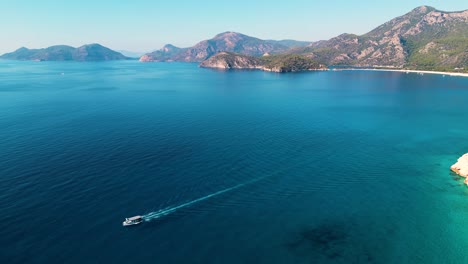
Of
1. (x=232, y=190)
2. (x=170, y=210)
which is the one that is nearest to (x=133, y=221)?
(x=170, y=210)

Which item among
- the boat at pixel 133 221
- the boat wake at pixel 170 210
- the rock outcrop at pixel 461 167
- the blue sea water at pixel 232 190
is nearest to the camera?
the blue sea water at pixel 232 190

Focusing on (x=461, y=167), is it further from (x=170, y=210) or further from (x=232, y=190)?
(x=170, y=210)

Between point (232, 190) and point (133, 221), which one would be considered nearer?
point (133, 221)

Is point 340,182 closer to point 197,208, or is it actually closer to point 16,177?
point 197,208

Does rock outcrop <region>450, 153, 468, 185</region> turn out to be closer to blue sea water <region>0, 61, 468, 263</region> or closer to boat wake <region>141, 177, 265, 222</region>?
blue sea water <region>0, 61, 468, 263</region>

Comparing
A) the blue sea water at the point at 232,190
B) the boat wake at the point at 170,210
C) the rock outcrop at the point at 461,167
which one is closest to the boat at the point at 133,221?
the blue sea water at the point at 232,190

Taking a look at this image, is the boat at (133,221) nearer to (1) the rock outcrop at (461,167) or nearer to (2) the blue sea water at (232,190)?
(2) the blue sea water at (232,190)

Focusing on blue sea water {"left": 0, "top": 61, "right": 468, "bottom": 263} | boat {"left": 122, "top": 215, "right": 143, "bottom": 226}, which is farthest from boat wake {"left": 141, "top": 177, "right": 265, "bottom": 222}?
boat {"left": 122, "top": 215, "right": 143, "bottom": 226}

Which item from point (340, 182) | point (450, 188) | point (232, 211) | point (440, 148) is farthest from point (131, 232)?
point (440, 148)
